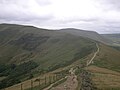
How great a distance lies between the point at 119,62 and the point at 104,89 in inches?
3815

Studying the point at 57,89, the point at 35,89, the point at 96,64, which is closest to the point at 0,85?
the point at 96,64

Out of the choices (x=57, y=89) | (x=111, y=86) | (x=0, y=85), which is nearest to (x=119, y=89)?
(x=111, y=86)

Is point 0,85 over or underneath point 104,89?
underneath

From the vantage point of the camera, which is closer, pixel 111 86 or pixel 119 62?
pixel 111 86

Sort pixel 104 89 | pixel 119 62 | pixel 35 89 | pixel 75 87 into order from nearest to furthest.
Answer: pixel 104 89 → pixel 75 87 → pixel 35 89 → pixel 119 62

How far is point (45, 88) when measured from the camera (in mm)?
81062

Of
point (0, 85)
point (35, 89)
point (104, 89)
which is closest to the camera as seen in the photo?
point (104, 89)

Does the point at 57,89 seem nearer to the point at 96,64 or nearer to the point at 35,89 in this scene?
the point at 35,89

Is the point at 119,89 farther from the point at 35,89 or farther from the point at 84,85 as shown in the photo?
the point at 35,89

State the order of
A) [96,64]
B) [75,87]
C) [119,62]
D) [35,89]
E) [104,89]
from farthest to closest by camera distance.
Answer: [119,62]
[96,64]
[35,89]
[75,87]
[104,89]

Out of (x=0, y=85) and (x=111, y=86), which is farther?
(x=0, y=85)

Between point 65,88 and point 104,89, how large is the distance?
12469mm

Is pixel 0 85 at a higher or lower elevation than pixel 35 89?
lower

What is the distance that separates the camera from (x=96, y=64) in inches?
5325
